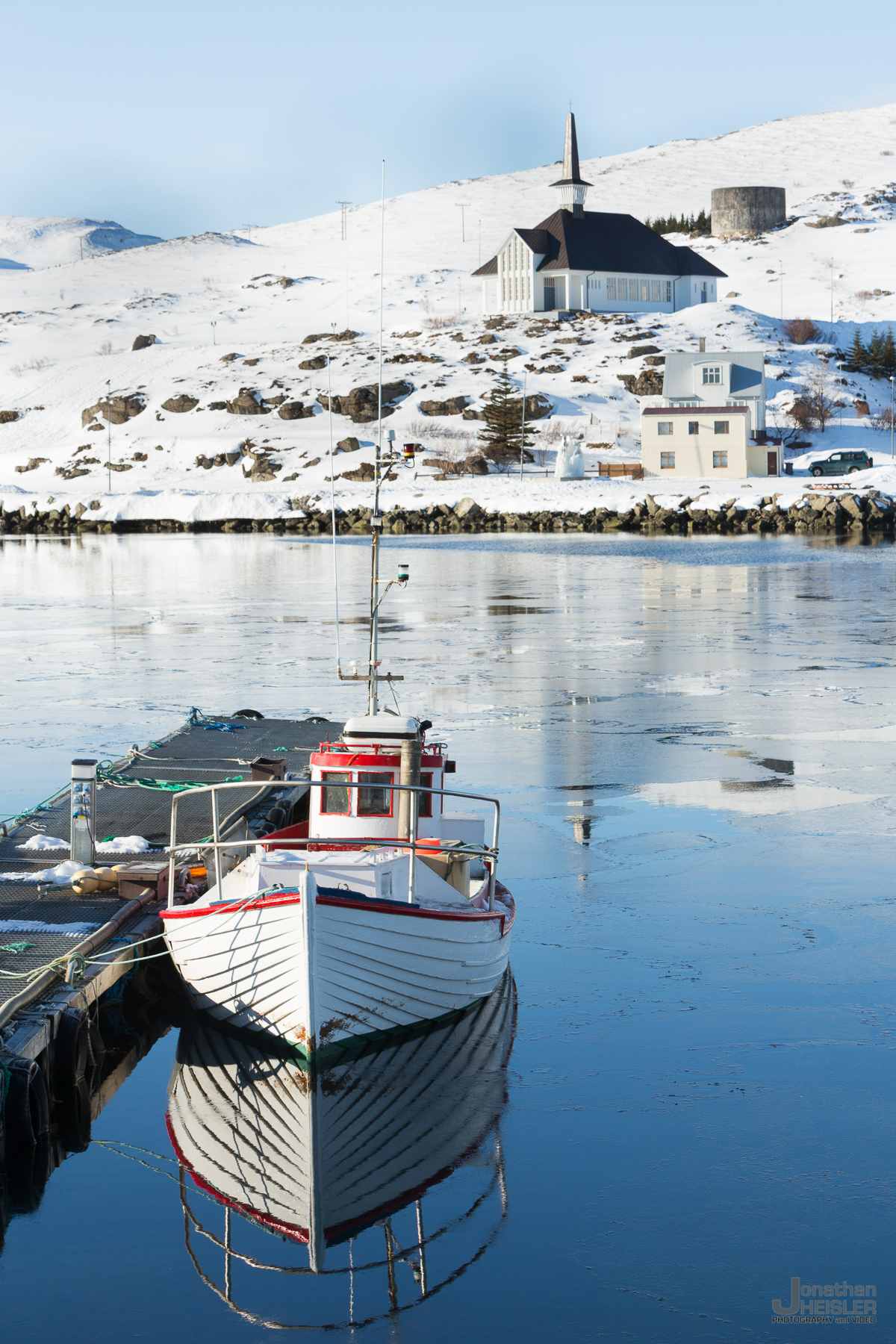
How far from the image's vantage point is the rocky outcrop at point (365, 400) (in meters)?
115

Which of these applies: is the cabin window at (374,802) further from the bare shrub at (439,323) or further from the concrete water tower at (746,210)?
the concrete water tower at (746,210)

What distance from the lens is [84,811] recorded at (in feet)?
53.2

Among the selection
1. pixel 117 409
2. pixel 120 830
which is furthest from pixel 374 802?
pixel 117 409

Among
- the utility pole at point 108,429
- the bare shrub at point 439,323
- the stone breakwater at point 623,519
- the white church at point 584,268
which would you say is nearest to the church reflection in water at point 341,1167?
the stone breakwater at point 623,519

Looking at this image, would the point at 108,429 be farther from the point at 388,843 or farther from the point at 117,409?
the point at 388,843

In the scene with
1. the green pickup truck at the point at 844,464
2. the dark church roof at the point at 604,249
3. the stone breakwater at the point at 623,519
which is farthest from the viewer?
the dark church roof at the point at 604,249

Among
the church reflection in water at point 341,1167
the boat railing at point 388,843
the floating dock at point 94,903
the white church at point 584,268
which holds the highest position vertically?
the white church at point 584,268

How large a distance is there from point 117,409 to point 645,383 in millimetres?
45568

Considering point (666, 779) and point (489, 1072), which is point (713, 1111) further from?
point (666, 779)

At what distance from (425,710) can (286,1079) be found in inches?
638

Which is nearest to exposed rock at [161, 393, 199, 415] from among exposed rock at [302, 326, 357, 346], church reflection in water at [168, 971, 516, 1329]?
exposed rock at [302, 326, 357, 346]

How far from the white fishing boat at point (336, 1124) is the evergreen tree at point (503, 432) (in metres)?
95.5

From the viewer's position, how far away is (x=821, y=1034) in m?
13.4

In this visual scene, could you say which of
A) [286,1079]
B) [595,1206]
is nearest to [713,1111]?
[595,1206]
